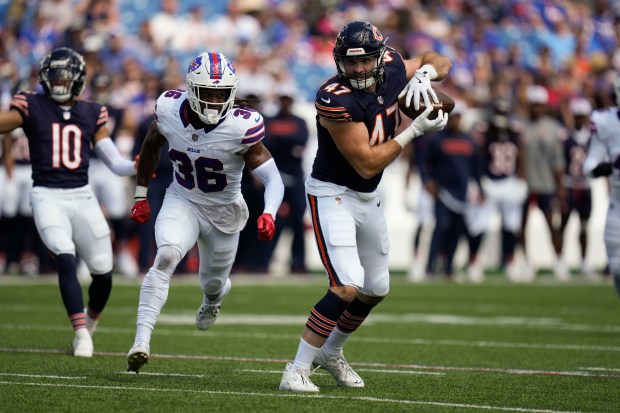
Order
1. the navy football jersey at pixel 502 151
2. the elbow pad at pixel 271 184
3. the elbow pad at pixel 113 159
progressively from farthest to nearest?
the navy football jersey at pixel 502 151 → the elbow pad at pixel 113 159 → the elbow pad at pixel 271 184

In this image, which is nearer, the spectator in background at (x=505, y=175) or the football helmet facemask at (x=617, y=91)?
the football helmet facemask at (x=617, y=91)

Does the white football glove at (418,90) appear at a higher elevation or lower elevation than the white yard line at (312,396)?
higher

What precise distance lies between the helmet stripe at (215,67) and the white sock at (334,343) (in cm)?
144

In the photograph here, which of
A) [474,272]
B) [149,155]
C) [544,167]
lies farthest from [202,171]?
[544,167]

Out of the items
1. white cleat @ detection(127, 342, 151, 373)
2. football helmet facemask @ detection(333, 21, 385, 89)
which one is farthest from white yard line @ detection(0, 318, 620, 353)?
football helmet facemask @ detection(333, 21, 385, 89)

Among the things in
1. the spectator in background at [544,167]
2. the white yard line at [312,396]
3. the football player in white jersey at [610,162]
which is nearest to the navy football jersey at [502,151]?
the spectator in background at [544,167]

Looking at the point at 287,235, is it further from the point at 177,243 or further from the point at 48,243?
the point at 177,243

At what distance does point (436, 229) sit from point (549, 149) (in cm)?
210

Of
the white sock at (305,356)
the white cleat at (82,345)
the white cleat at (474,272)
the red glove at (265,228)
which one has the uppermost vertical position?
the red glove at (265,228)

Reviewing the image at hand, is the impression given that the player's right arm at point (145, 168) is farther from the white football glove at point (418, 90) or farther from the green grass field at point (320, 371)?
the white football glove at point (418, 90)

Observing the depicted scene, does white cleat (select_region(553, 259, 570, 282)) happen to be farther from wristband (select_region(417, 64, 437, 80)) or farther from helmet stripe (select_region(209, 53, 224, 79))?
helmet stripe (select_region(209, 53, 224, 79))

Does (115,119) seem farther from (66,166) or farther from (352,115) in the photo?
(352,115)

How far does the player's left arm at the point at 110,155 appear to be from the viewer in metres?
7.62

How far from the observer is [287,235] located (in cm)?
1688
